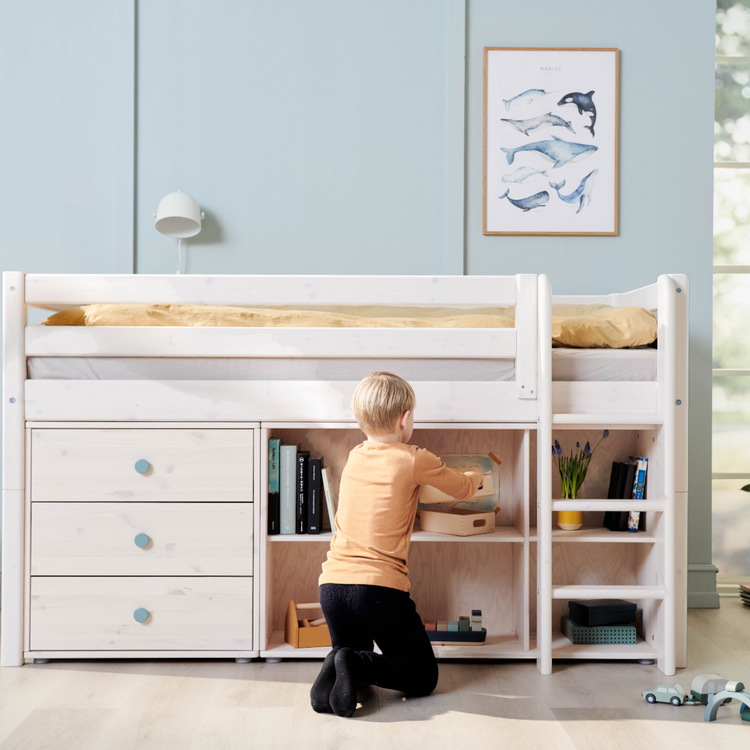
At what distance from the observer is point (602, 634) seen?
207 centimetres

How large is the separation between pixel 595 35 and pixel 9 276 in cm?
238

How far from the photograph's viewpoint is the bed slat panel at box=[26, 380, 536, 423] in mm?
1945

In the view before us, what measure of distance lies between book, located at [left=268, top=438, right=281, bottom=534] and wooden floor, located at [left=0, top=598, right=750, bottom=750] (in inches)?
15.9

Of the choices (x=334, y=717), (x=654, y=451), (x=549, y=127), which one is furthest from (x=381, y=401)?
(x=549, y=127)

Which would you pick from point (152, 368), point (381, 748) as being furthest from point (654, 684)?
point (152, 368)

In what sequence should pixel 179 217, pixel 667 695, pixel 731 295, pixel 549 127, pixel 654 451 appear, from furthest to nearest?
pixel 731 295 → pixel 549 127 → pixel 179 217 → pixel 654 451 → pixel 667 695

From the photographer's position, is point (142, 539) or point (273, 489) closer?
point (142, 539)

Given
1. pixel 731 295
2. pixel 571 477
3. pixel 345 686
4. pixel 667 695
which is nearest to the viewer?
pixel 345 686

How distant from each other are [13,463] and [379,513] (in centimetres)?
107

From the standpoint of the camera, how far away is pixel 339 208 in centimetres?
275

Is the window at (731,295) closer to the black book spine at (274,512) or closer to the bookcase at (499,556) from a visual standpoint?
the bookcase at (499,556)

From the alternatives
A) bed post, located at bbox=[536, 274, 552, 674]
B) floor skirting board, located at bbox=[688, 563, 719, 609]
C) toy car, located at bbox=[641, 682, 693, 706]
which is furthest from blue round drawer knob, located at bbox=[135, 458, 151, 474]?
floor skirting board, located at bbox=[688, 563, 719, 609]

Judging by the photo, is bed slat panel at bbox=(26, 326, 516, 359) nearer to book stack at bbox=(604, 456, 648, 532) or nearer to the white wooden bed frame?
the white wooden bed frame

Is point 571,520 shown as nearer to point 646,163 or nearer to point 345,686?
point 345,686
